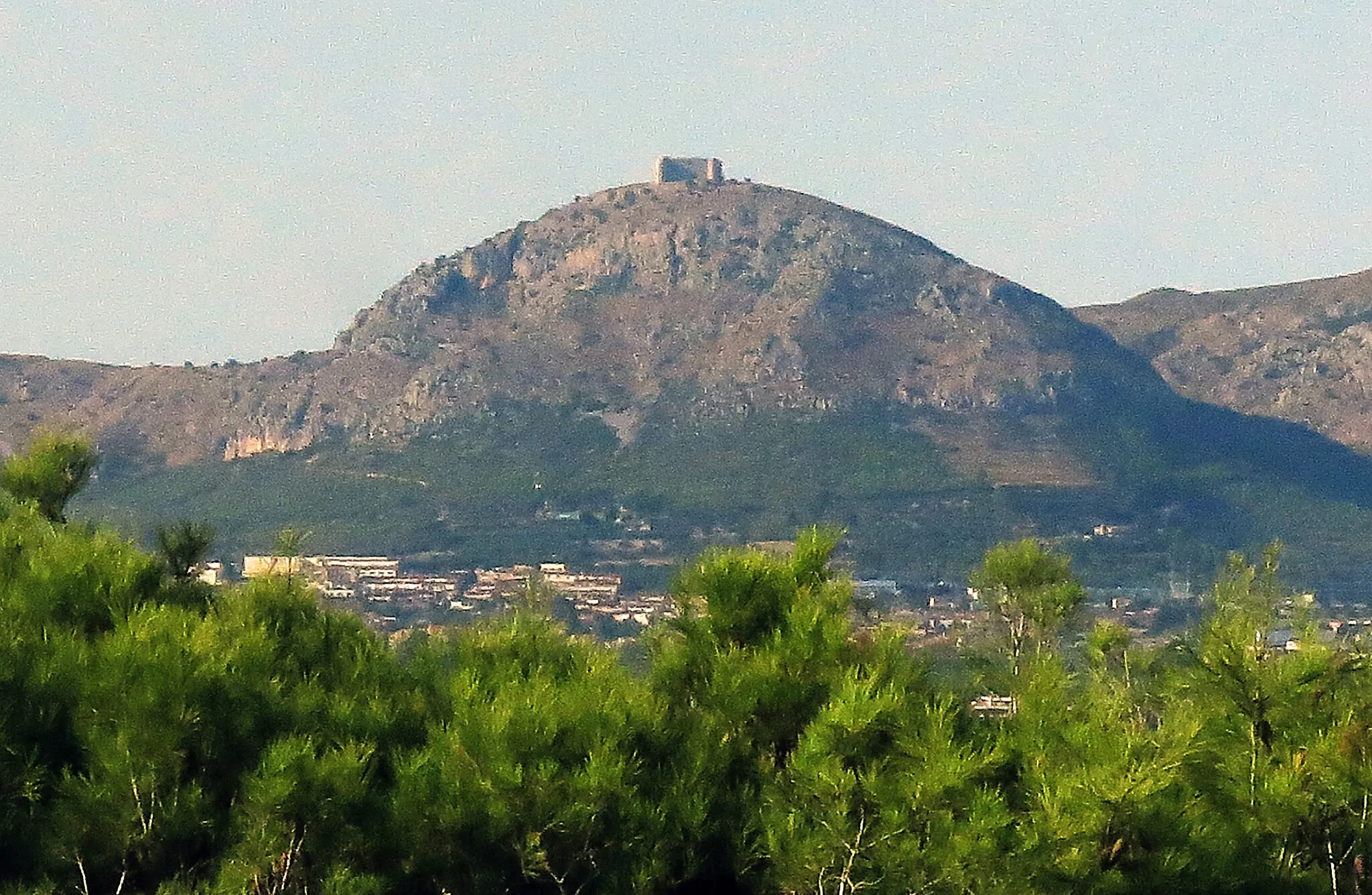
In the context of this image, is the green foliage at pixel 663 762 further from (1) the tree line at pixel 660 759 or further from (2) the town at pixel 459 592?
(2) the town at pixel 459 592

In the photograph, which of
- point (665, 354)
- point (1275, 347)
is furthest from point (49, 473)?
point (1275, 347)

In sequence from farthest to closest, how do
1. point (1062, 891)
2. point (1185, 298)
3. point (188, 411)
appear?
1. point (1185, 298)
2. point (188, 411)
3. point (1062, 891)

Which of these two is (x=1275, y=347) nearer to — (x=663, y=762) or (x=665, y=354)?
(x=665, y=354)

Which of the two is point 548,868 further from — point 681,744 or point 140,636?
point 140,636

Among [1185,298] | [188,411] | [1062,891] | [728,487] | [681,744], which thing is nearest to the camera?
[1062,891]

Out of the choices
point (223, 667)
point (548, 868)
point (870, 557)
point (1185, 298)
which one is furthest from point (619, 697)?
point (1185, 298)
